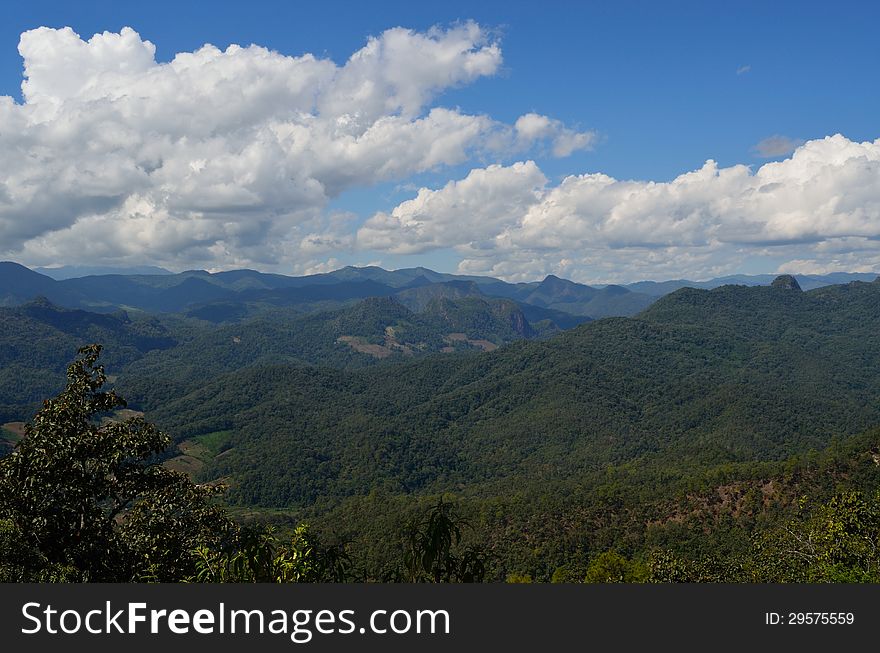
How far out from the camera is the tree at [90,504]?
18.0 meters

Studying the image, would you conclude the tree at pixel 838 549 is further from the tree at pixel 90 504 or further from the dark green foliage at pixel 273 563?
the tree at pixel 90 504

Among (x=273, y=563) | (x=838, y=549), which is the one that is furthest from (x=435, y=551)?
(x=838, y=549)

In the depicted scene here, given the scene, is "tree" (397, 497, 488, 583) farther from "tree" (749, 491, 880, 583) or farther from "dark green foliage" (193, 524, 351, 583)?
"tree" (749, 491, 880, 583)

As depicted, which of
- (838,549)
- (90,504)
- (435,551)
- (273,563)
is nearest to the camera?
(435,551)

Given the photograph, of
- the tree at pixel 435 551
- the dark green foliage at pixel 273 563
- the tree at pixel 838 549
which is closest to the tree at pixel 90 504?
the dark green foliage at pixel 273 563

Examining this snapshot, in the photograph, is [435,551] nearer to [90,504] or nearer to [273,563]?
[273,563]

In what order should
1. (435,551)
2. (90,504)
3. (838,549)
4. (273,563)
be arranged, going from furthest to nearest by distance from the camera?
(838,549) < (90,504) < (273,563) < (435,551)

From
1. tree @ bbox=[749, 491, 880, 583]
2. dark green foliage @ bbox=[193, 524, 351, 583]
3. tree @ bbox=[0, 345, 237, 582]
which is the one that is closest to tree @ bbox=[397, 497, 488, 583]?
dark green foliage @ bbox=[193, 524, 351, 583]

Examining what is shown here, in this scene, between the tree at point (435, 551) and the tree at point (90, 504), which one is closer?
the tree at point (435, 551)

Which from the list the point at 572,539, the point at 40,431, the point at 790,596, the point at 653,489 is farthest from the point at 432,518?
the point at 653,489

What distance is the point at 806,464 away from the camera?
122875 mm

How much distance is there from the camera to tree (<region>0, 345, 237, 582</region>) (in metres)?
18.0

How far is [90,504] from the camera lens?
19656 mm

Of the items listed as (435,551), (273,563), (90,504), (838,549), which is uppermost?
(435,551)
